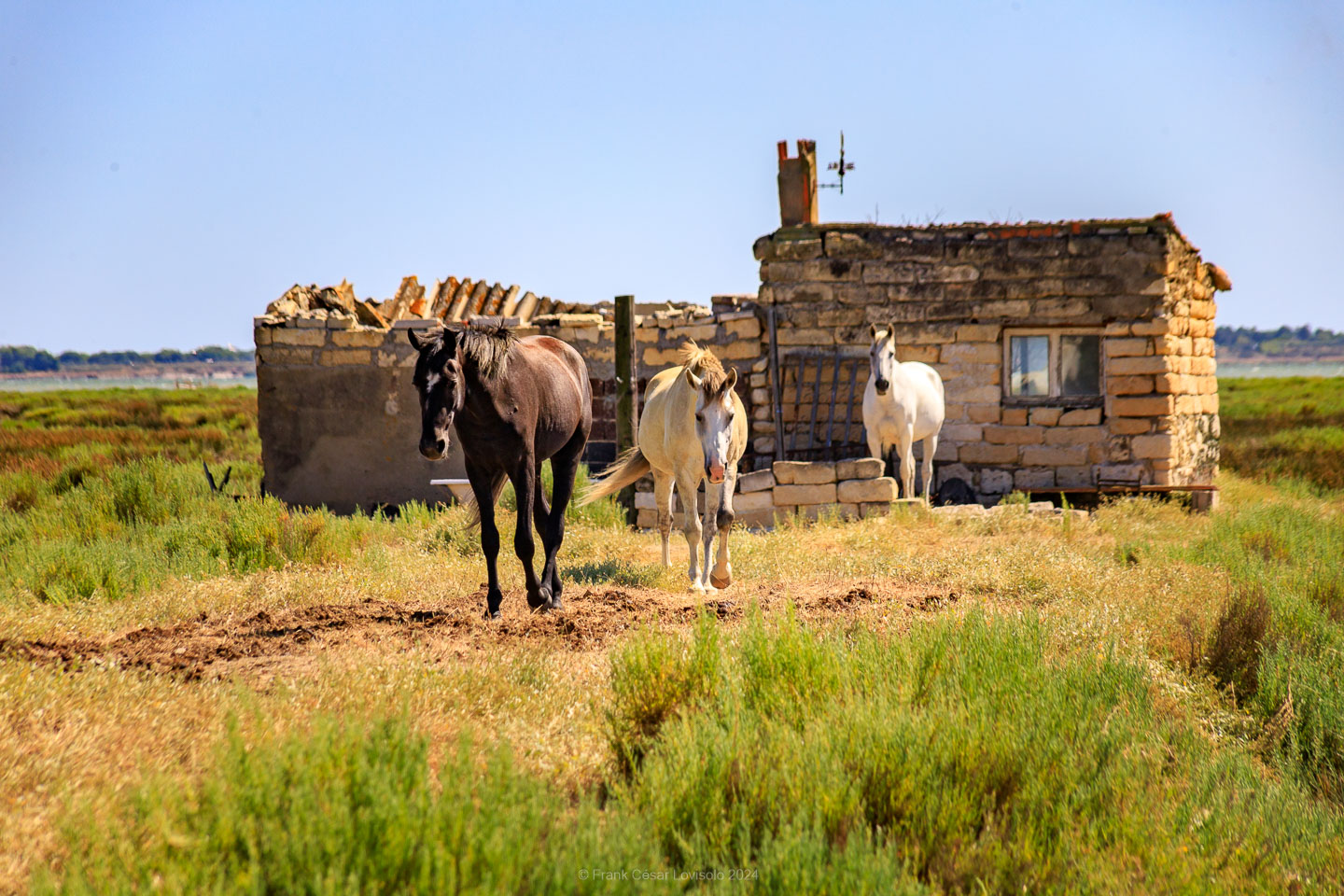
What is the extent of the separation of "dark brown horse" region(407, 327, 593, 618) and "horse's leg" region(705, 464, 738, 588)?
111cm

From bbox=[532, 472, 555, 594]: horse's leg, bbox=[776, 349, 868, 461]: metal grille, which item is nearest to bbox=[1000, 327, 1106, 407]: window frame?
bbox=[776, 349, 868, 461]: metal grille

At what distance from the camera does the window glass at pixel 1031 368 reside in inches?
511

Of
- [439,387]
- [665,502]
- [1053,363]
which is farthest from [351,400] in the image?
[1053,363]

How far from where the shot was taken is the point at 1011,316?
41.5 ft

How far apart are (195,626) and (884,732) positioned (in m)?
4.32

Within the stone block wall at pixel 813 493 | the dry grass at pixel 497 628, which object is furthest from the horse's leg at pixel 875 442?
the dry grass at pixel 497 628

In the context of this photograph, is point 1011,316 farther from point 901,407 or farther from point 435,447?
point 435,447

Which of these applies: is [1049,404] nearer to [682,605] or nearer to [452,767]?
[682,605]

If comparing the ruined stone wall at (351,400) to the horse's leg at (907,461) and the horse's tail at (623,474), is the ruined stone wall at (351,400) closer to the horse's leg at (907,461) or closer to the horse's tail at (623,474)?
the horse's leg at (907,461)

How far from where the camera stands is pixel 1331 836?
4.08 meters

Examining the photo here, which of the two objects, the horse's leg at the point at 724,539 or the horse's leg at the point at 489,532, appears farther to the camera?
the horse's leg at the point at 724,539

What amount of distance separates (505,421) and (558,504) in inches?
40.0

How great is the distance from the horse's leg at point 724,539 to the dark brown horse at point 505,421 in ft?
3.63

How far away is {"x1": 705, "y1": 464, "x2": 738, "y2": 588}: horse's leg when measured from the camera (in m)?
7.18
